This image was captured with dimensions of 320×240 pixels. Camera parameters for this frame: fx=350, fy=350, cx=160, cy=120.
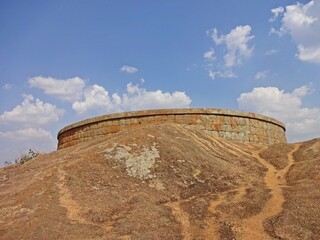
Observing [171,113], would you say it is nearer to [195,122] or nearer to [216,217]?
[195,122]

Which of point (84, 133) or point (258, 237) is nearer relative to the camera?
point (258, 237)

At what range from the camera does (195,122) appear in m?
18.7

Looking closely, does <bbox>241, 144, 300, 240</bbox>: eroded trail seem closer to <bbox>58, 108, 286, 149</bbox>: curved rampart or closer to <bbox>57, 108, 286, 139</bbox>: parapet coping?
<bbox>58, 108, 286, 149</bbox>: curved rampart

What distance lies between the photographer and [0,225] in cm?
916

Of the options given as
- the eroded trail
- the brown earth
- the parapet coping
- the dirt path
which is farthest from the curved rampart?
the dirt path

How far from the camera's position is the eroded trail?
8.39m

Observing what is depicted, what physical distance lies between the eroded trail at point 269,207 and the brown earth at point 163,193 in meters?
0.02

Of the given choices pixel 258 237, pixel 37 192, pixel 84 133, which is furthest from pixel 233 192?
pixel 84 133

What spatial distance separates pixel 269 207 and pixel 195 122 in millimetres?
9393

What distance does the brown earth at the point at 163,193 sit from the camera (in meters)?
8.59

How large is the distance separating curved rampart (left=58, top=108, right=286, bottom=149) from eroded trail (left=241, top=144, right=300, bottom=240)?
5438 mm

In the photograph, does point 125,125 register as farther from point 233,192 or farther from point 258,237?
point 258,237

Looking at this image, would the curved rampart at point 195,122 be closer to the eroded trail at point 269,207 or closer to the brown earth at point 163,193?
the brown earth at point 163,193

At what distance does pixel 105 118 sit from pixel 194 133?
5990 mm
